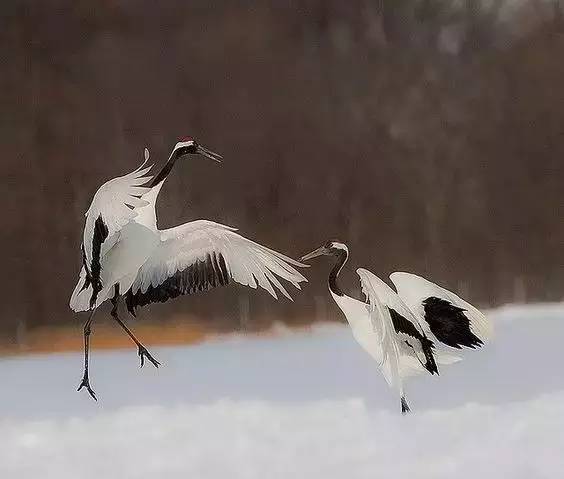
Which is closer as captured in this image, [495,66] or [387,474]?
[387,474]

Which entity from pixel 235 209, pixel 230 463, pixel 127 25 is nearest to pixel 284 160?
pixel 235 209

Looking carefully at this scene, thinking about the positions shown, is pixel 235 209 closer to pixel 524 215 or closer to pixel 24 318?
pixel 24 318

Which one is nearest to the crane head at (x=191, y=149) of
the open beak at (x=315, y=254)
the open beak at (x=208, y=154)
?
the open beak at (x=208, y=154)

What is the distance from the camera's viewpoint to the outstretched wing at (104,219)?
3.59 feet

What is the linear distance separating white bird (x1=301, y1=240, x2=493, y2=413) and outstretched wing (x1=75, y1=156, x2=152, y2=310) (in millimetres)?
308

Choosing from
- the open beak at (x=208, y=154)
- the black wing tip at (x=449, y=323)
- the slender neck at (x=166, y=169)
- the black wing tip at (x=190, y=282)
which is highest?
the open beak at (x=208, y=154)

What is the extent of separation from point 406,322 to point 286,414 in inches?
9.8

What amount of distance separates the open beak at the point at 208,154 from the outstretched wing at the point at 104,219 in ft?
0.35

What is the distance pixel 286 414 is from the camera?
112 cm

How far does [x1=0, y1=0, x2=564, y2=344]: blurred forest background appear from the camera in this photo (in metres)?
1.16

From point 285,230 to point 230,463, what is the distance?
39 cm

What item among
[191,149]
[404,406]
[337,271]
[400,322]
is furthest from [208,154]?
[404,406]

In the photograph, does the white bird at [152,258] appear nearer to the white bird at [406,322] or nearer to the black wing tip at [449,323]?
the white bird at [406,322]

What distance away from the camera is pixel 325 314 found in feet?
3.77
